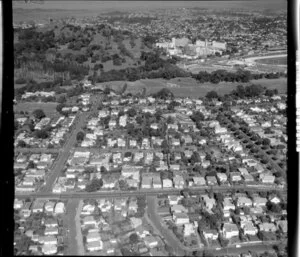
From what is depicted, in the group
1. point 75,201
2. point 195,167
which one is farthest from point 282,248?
point 75,201

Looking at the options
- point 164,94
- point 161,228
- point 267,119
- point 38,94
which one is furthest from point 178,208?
point 164,94

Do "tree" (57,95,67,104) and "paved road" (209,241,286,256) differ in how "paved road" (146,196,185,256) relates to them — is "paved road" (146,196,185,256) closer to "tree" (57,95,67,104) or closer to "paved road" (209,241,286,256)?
"paved road" (209,241,286,256)

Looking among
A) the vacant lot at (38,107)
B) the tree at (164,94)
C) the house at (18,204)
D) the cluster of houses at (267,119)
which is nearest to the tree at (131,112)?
the tree at (164,94)

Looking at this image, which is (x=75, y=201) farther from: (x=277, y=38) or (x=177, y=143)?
(x=277, y=38)

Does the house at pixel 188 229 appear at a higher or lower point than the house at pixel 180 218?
lower

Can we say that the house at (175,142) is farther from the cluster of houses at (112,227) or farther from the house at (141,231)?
the house at (141,231)

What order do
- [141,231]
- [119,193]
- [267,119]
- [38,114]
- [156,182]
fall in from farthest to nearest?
[267,119] → [38,114] → [156,182] → [119,193] → [141,231]

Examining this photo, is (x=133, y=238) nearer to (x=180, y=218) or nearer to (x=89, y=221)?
(x=89, y=221)
